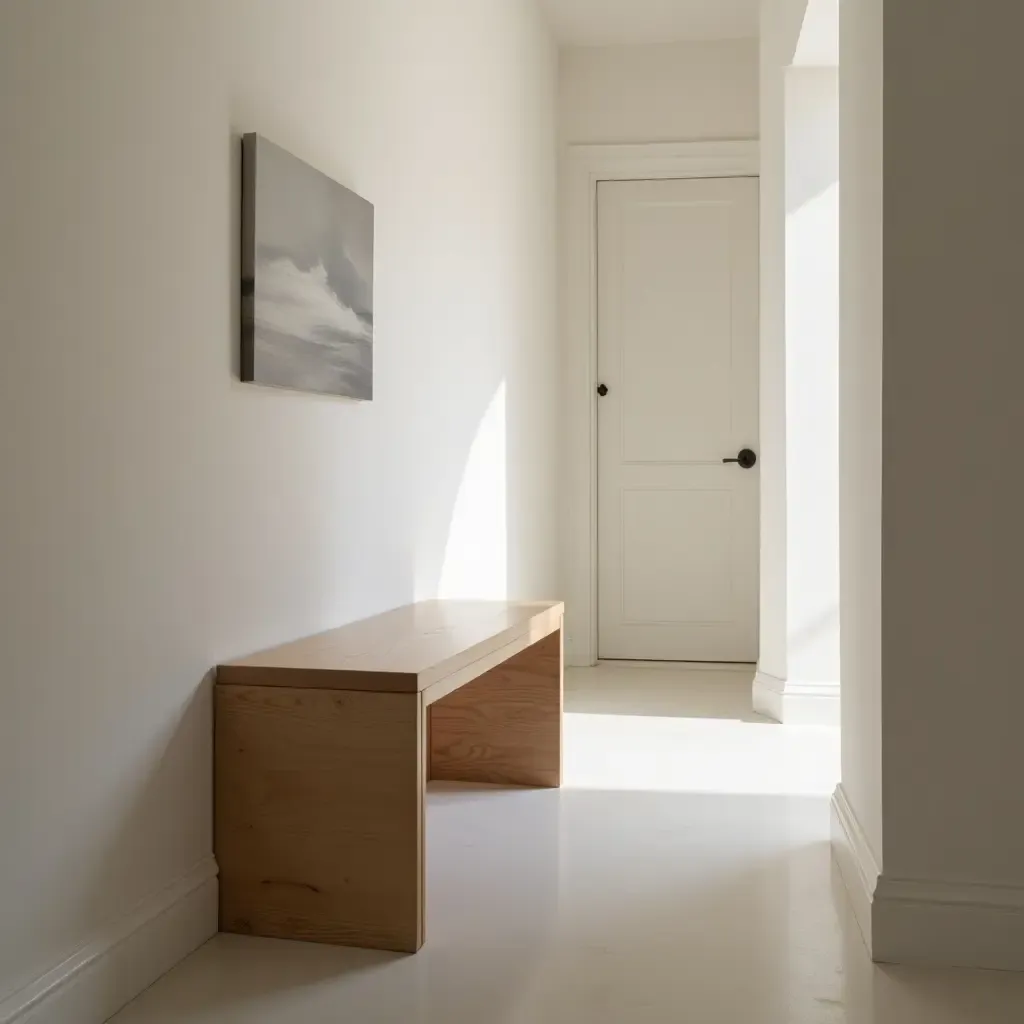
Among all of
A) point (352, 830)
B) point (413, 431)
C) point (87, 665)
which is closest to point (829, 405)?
point (413, 431)

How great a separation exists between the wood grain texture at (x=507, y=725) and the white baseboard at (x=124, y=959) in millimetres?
1201

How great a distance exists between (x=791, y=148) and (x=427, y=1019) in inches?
131

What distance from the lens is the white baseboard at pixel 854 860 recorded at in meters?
2.09

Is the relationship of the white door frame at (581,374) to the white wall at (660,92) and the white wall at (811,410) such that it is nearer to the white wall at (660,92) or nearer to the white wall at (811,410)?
the white wall at (660,92)

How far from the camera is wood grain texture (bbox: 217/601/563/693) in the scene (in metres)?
2.05

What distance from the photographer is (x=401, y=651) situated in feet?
7.50

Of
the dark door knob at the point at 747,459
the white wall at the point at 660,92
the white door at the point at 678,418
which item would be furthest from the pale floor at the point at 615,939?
the white wall at the point at 660,92

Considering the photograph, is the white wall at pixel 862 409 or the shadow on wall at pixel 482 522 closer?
the white wall at pixel 862 409

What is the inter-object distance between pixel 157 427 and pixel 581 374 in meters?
3.70
